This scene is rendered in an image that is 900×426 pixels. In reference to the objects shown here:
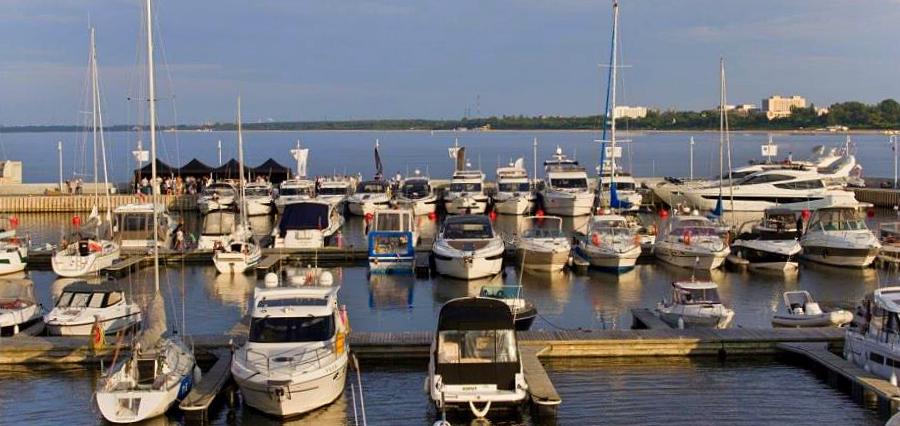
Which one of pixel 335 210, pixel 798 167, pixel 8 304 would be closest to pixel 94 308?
pixel 8 304

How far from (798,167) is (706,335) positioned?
42011 millimetres

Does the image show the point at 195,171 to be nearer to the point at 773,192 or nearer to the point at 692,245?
the point at 773,192

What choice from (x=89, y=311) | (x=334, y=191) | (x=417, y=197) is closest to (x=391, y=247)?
(x=89, y=311)

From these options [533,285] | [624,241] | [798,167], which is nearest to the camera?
[533,285]

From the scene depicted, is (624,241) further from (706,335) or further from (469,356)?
(469,356)

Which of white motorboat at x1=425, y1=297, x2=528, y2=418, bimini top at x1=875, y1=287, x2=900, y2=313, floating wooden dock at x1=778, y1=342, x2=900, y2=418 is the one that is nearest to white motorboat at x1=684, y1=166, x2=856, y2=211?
floating wooden dock at x1=778, y1=342, x2=900, y2=418

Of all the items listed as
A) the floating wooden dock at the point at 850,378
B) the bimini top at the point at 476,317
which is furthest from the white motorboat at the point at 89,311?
the floating wooden dock at the point at 850,378

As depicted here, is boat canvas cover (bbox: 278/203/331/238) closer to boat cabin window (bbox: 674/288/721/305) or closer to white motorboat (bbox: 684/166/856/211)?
boat cabin window (bbox: 674/288/721/305)

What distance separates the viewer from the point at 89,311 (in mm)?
25422

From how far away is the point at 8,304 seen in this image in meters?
26.5

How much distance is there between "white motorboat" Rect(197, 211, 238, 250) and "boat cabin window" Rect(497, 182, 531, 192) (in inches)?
860

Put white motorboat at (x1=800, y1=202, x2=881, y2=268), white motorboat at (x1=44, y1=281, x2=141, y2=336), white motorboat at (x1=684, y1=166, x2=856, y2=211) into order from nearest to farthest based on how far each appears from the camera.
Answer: white motorboat at (x1=44, y1=281, x2=141, y2=336), white motorboat at (x1=800, y1=202, x2=881, y2=268), white motorboat at (x1=684, y1=166, x2=856, y2=211)

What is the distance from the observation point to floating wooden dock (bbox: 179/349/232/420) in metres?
18.6

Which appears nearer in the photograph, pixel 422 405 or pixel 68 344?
pixel 422 405
